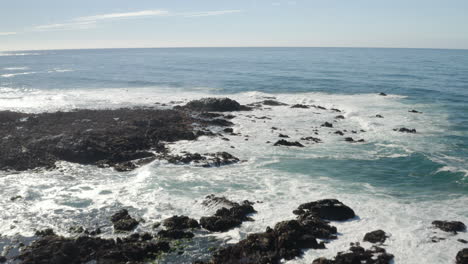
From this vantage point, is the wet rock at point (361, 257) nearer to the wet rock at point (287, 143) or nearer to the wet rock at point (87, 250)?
the wet rock at point (87, 250)

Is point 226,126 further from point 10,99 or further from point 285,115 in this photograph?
point 10,99

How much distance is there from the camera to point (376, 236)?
14.1 m

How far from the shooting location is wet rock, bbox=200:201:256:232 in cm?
1519

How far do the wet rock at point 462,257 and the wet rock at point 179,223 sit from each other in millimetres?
9652

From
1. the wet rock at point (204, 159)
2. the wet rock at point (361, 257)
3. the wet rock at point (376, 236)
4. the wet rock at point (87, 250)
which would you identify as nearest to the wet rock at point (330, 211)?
the wet rock at point (376, 236)

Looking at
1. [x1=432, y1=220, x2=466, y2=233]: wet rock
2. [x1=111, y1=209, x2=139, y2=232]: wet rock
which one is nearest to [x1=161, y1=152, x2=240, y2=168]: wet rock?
[x1=111, y1=209, x2=139, y2=232]: wet rock

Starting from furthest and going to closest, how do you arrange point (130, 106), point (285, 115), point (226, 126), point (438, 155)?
point (130, 106), point (285, 115), point (226, 126), point (438, 155)

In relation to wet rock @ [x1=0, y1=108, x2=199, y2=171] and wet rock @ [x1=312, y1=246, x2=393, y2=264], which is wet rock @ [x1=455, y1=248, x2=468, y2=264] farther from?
wet rock @ [x1=0, y1=108, x2=199, y2=171]

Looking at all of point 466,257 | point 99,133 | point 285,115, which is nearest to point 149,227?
point 466,257

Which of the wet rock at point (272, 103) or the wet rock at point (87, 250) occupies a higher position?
the wet rock at point (272, 103)

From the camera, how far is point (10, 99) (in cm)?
5109

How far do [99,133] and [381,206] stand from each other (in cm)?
2152

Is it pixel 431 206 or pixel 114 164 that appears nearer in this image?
pixel 431 206

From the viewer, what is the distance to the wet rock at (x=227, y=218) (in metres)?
15.2
